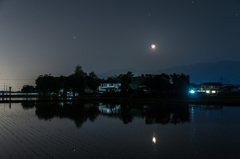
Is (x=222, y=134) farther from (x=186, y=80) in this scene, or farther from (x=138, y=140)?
(x=186, y=80)

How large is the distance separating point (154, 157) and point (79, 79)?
271ft

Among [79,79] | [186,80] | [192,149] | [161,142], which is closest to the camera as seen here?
[192,149]

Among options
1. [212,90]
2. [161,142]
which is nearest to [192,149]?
[161,142]

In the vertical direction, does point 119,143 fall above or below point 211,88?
below

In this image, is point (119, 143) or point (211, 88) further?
point (211, 88)

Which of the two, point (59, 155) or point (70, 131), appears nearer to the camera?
point (59, 155)

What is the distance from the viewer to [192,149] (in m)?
9.34

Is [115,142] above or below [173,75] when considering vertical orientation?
below

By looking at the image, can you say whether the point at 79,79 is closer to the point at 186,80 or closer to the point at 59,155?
the point at 186,80

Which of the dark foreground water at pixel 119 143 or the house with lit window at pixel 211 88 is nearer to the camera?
the dark foreground water at pixel 119 143

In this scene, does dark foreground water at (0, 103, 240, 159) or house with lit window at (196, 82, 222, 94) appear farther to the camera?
house with lit window at (196, 82, 222, 94)

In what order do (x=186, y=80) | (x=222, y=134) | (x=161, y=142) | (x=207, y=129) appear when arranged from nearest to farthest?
(x=161, y=142), (x=222, y=134), (x=207, y=129), (x=186, y=80)

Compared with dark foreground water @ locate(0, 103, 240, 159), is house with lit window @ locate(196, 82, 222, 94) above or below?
above

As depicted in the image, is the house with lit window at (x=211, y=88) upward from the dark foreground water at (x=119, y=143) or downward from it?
upward
